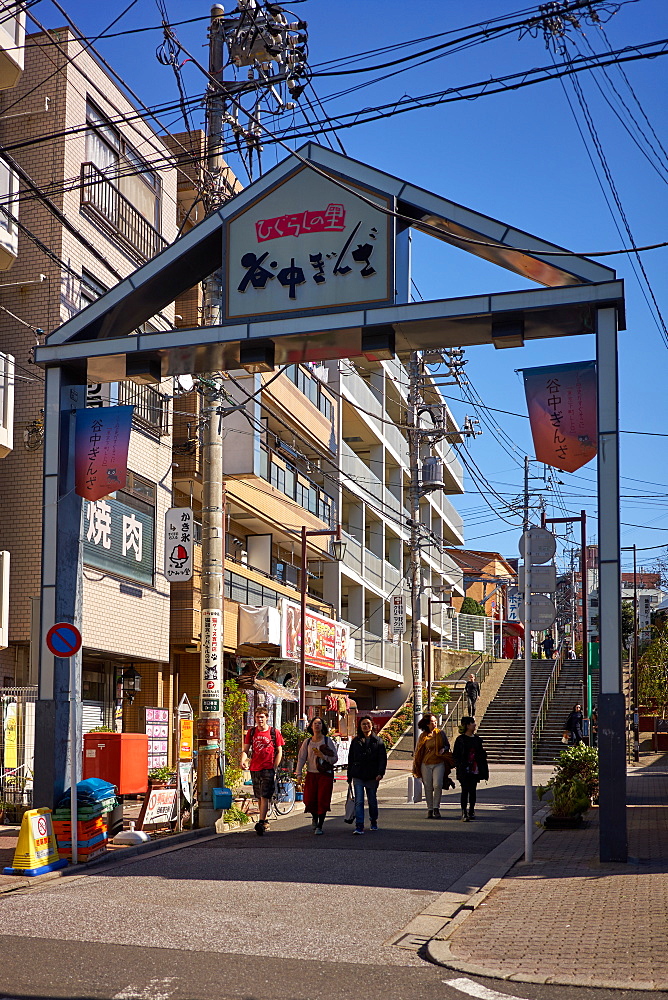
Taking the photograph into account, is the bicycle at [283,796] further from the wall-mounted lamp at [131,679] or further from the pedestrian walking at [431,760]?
the wall-mounted lamp at [131,679]

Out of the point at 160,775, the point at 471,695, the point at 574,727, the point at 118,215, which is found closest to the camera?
the point at 160,775

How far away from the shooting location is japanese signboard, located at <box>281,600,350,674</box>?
101ft

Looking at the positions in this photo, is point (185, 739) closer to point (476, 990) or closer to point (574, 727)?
point (476, 990)

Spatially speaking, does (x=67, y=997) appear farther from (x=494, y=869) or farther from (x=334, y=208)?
(x=334, y=208)

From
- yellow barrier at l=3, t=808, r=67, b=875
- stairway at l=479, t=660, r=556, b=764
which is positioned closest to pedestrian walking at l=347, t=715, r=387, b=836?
yellow barrier at l=3, t=808, r=67, b=875

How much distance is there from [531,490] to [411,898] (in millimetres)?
41025

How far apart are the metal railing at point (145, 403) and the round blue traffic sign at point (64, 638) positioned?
1096 centimetres

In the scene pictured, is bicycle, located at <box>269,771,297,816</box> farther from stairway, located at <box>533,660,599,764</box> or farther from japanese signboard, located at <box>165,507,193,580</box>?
stairway, located at <box>533,660,599,764</box>

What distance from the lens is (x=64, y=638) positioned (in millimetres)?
13109

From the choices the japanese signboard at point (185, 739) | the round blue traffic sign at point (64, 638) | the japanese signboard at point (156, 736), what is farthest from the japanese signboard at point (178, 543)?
the round blue traffic sign at point (64, 638)

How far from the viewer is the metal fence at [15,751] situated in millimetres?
17938

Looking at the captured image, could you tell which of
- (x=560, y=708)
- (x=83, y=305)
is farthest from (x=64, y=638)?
(x=560, y=708)

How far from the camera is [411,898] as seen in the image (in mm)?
10312

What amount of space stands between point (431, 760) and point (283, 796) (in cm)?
339
